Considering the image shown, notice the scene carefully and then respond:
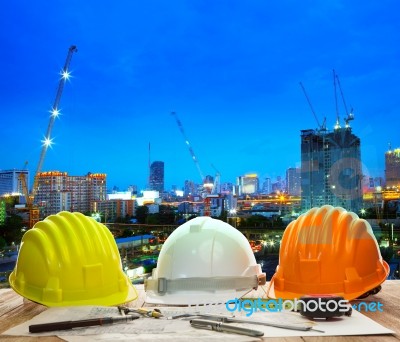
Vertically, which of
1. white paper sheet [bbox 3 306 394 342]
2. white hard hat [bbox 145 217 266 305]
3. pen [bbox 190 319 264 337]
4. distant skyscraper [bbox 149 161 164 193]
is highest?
distant skyscraper [bbox 149 161 164 193]

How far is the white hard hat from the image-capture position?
8.34 ft

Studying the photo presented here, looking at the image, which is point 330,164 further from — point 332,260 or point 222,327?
point 222,327

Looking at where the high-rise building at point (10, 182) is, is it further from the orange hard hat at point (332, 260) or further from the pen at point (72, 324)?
the pen at point (72, 324)

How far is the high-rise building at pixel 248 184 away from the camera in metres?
14.4

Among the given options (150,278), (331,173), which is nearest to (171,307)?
(150,278)

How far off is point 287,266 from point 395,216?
13.1m

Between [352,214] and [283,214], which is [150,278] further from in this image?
[283,214]

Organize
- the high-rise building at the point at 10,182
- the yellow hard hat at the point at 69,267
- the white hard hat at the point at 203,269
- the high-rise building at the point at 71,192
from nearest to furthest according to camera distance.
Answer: the yellow hard hat at the point at 69,267 → the white hard hat at the point at 203,269 → the high-rise building at the point at 71,192 → the high-rise building at the point at 10,182

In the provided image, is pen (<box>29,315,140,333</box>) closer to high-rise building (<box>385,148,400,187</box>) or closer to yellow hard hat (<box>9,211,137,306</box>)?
yellow hard hat (<box>9,211,137,306</box>)

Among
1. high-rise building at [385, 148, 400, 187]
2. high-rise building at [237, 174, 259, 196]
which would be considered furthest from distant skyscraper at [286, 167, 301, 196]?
high-rise building at [385, 148, 400, 187]

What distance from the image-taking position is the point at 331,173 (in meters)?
16.4

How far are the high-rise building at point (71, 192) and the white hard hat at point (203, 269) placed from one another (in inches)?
442

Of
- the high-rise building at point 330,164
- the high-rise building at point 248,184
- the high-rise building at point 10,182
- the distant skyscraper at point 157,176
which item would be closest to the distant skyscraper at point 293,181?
the high-rise building at point 330,164

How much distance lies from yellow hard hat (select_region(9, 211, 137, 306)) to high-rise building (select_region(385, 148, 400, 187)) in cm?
1306
